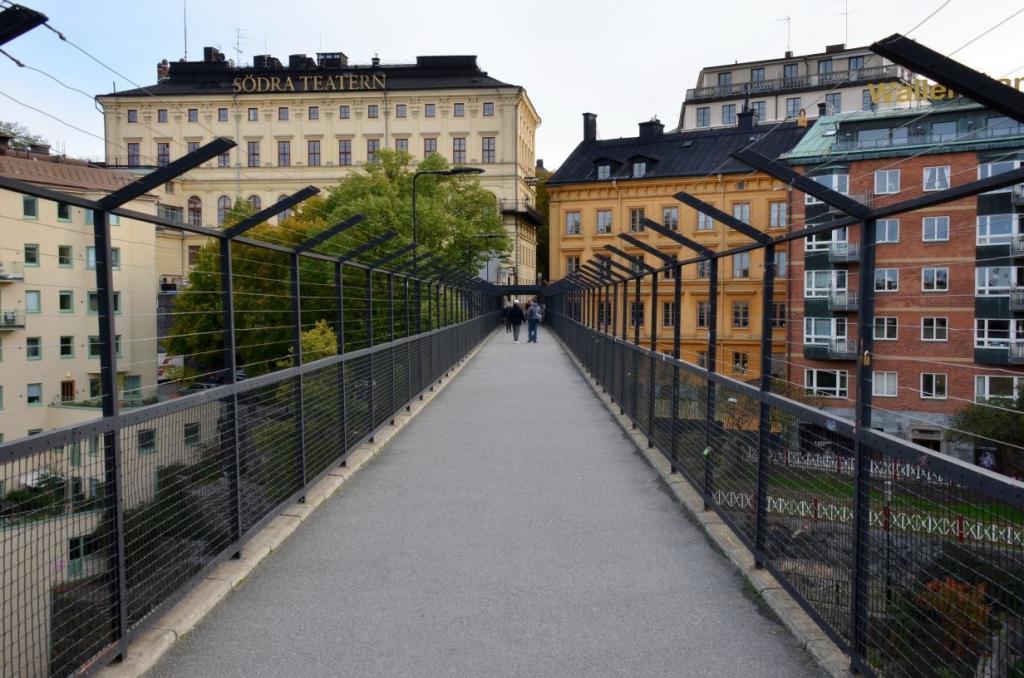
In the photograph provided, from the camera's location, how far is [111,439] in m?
4.11

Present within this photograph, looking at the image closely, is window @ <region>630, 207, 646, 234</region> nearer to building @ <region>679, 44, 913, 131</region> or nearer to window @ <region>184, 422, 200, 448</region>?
building @ <region>679, 44, 913, 131</region>

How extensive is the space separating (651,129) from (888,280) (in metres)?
60.2

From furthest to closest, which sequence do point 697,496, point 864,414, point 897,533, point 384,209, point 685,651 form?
point 384,209 → point 697,496 → point 685,651 → point 864,414 → point 897,533

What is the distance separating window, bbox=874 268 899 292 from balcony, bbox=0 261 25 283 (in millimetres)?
4073

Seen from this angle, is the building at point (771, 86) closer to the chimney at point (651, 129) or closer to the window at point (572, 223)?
the chimney at point (651, 129)

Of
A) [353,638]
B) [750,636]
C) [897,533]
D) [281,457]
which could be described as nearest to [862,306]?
[897,533]

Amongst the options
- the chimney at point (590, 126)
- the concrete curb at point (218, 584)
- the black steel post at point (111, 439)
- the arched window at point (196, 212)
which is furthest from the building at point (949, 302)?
the chimney at point (590, 126)

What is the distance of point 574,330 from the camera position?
27.1m

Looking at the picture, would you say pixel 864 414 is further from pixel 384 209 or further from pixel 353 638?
pixel 384 209

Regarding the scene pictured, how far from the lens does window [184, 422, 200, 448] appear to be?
5.11 metres

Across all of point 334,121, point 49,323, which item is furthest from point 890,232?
point 334,121

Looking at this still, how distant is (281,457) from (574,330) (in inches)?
801

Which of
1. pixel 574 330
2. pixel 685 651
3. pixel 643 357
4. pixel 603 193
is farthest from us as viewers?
pixel 603 193

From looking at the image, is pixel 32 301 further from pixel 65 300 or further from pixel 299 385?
pixel 299 385
